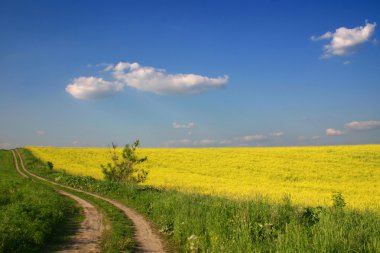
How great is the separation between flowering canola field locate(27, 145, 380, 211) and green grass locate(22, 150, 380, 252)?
1028 cm

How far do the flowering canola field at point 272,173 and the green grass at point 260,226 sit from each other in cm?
1028

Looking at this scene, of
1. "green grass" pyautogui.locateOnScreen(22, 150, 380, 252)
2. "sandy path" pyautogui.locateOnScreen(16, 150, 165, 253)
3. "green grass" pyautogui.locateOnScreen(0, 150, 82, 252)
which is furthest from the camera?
"sandy path" pyautogui.locateOnScreen(16, 150, 165, 253)

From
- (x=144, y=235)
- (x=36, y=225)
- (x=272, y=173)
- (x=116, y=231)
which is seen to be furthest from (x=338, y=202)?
(x=272, y=173)

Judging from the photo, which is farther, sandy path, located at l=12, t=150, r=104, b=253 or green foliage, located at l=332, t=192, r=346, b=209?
green foliage, located at l=332, t=192, r=346, b=209

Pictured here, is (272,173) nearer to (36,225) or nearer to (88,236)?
(88,236)

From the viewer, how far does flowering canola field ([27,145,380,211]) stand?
29453mm

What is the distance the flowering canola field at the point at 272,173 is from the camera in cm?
2945

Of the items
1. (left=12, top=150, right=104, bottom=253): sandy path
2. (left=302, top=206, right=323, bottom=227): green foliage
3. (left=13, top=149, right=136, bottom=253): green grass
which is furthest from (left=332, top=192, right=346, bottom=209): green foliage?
(left=12, top=150, right=104, bottom=253): sandy path

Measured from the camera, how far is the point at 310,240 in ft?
30.9

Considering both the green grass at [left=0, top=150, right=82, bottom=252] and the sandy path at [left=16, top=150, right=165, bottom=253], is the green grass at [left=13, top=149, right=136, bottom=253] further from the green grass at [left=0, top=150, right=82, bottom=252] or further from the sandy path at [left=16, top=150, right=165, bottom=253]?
the green grass at [left=0, top=150, right=82, bottom=252]

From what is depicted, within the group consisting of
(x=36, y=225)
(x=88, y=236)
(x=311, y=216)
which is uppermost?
(x=311, y=216)

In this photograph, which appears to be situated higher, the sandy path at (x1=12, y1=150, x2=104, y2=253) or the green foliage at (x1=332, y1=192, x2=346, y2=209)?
the green foliage at (x1=332, y1=192, x2=346, y2=209)

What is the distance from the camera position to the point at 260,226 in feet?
37.0

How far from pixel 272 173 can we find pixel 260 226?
99.6ft
